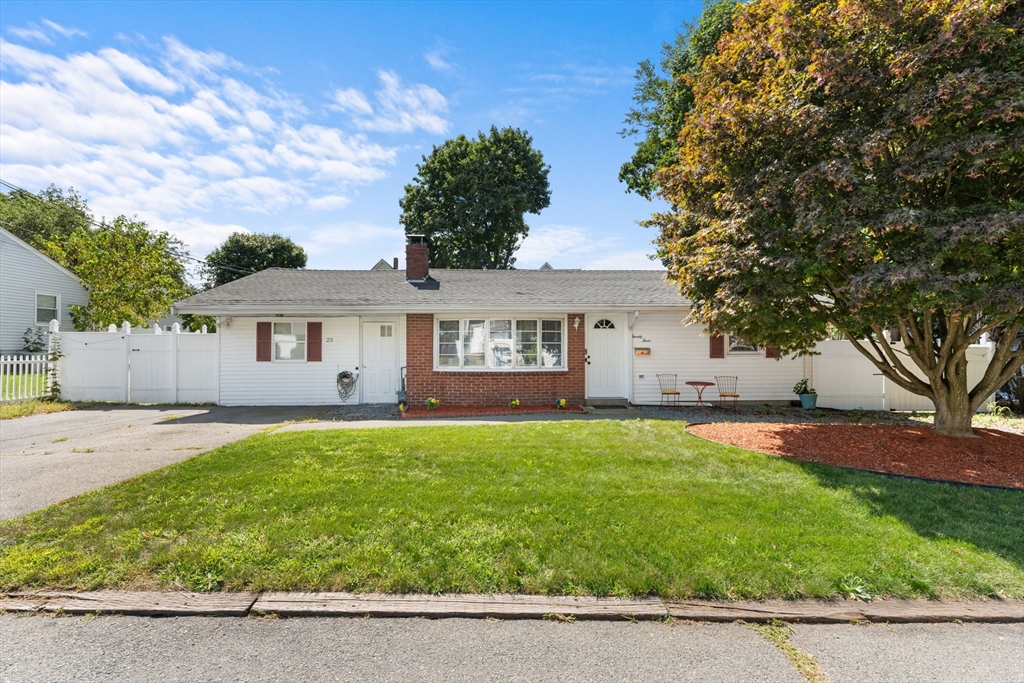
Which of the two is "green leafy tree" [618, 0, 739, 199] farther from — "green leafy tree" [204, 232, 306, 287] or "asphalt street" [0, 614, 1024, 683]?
"green leafy tree" [204, 232, 306, 287]

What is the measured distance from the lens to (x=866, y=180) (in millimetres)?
6410

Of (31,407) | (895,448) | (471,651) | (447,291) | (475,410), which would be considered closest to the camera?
(471,651)

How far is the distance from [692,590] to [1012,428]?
10869 mm

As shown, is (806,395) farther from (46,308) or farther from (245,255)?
(245,255)

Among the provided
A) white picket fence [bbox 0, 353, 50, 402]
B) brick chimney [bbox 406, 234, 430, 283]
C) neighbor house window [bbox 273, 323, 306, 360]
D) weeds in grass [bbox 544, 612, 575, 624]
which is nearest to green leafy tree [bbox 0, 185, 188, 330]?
white picket fence [bbox 0, 353, 50, 402]

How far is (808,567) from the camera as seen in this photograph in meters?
3.57

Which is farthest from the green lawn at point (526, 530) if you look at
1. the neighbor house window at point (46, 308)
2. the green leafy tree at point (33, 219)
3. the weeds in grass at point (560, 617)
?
the green leafy tree at point (33, 219)

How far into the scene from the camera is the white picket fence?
12047mm

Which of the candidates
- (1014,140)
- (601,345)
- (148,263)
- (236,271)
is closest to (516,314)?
(601,345)

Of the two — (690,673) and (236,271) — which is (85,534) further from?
(236,271)

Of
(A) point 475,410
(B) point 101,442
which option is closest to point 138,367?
(B) point 101,442

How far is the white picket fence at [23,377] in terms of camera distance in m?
12.0

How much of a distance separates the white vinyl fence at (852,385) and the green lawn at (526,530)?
792cm

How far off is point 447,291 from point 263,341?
5.11 m
